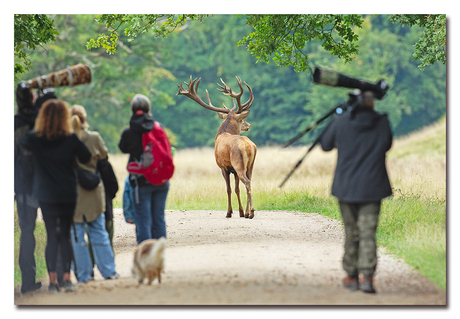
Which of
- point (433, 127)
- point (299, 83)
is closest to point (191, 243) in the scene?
point (433, 127)

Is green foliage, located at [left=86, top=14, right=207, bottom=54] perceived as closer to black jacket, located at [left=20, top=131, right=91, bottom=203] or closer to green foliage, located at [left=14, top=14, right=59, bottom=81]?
green foliage, located at [left=14, top=14, right=59, bottom=81]

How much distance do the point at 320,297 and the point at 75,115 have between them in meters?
2.95

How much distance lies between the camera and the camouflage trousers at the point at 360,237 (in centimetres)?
540

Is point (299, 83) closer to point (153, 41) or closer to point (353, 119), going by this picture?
point (153, 41)

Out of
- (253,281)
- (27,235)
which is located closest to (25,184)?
(27,235)

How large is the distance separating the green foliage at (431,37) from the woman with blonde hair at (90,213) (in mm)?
5320

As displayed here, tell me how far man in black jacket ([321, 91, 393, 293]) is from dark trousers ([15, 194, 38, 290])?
3.07 metres

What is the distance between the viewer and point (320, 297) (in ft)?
18.4

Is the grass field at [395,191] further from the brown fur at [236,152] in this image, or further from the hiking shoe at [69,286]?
the hiking shoe at [69,286]

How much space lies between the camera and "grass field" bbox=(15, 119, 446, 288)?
7.30 meters

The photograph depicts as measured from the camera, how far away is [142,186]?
6.04 meters

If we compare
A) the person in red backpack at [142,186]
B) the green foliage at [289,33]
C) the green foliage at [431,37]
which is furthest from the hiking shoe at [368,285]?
the green foliage at [289,33]

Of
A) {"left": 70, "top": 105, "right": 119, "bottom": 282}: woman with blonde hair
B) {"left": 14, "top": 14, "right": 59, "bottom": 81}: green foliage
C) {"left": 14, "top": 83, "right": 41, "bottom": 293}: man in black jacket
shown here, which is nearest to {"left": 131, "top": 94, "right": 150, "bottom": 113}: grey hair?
{"left": 70, "top": 105, "right": 119, "bottom": 282}: woman with blonde hair

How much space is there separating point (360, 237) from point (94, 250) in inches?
104
